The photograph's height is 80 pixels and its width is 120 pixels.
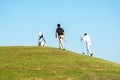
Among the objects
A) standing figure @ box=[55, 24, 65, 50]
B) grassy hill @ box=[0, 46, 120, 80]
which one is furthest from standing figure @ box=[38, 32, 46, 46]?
grassy hill @ box=[0, 46, 120, 80]

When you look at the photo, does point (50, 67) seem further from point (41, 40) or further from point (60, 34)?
point (41, 40)

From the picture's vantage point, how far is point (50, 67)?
103 feet

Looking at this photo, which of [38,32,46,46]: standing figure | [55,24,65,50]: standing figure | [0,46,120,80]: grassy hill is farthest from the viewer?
[38,32,46,46]: standing figure

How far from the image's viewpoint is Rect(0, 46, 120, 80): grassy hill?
29125mm

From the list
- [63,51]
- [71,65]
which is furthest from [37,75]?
[63,51]

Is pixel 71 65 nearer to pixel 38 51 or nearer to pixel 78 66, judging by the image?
pixel 78 66

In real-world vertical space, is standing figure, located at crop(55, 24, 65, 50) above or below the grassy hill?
above

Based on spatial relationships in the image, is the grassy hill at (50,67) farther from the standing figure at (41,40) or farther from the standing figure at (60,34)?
the standing figure at (41,40)

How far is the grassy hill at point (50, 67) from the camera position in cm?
2912

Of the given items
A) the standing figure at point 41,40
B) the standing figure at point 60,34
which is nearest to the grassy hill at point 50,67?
the standing figure at point 60,34

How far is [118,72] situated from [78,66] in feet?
11.4

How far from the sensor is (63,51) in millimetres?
38844

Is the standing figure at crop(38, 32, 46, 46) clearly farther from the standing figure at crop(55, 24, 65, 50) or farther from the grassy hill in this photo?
the grassy hill

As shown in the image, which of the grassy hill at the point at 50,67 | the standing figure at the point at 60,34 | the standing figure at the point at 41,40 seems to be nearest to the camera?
the grassy hill at the point at 50,67
